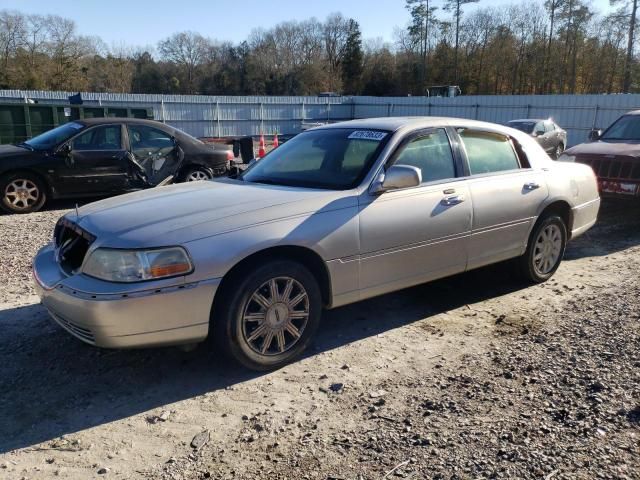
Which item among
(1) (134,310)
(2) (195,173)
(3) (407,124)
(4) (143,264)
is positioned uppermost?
(3) (407,124)

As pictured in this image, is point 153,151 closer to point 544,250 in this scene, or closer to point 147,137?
point 147,137

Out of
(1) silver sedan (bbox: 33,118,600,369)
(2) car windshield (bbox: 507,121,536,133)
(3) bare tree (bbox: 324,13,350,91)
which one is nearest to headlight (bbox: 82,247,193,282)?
(1) silver sedan (bbox: 33,118,600,369)

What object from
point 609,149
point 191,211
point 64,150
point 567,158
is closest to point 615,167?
point 609,149

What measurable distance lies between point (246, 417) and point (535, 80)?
65052 mm

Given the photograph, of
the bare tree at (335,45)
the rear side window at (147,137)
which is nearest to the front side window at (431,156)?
the rear side window at (147,137)

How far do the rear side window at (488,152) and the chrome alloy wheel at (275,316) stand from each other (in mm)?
2040

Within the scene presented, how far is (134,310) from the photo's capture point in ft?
10.3

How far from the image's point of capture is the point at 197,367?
3.79m

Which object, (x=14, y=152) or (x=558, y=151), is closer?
(x=14, y=152)

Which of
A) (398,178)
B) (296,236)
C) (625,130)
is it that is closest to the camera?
(296,236)

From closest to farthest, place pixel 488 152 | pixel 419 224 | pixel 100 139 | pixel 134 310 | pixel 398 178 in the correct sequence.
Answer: pixel 134 310 → pixel 398 178 → pixel 419 224 → pixel 488 152 → pixel 100 139

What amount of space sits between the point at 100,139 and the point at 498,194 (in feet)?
22.8

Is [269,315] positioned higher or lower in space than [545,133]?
lower

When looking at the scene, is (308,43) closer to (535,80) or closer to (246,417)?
(535,80)
